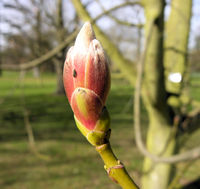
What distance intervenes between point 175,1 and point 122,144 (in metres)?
4.04

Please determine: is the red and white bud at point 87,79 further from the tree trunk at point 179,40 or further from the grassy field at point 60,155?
the tree trunk at point 179,40

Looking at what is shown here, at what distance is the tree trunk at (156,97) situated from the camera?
1.62 meters

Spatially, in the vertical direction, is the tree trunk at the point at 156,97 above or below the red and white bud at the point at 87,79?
below

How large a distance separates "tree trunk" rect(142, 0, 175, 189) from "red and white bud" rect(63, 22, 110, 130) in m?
1.09

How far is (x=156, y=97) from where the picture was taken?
6.23 ft

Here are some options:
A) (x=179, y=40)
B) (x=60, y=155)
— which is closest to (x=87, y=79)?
(x=179, y=40)

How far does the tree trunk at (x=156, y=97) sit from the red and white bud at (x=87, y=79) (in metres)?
1.09

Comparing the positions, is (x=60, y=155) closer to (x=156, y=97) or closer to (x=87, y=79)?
(x=156, y=97)

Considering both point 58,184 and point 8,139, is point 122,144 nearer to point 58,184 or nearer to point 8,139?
point 58,184

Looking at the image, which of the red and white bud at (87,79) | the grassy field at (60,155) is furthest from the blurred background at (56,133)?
the red and white bud at (87,79)

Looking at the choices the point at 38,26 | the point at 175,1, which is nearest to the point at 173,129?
the point at 175,1

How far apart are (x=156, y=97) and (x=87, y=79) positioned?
163cm

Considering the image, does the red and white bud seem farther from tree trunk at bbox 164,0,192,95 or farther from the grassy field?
tree trunk at bbox 164,0,192,95

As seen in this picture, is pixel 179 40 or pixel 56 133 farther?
pixel 56 133
